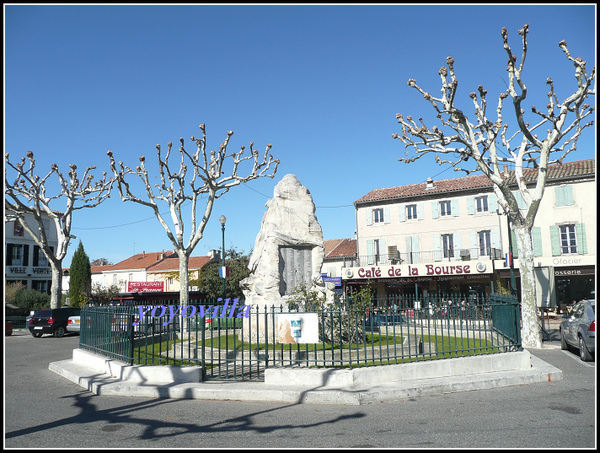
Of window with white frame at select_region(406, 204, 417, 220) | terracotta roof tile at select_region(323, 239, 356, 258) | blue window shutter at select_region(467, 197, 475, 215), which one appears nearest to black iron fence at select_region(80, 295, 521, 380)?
blue window shutter at select_region(467, 197, 475, 215)

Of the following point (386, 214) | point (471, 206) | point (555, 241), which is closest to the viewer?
point (555, 241)

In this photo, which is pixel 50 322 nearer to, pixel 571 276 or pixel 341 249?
pixel 341 249

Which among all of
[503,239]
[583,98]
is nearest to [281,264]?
[583,98]

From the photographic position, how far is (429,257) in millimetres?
35594

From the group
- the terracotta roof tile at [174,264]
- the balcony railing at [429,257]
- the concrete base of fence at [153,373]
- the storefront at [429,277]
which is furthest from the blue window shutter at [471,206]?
the concrete base of fence at [153,373]

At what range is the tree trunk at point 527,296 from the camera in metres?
14.4

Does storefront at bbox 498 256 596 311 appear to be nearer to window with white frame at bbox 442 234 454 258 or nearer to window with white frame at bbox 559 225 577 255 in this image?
window with white frame at bbox 559 225 577 255

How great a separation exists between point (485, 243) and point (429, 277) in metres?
4.65

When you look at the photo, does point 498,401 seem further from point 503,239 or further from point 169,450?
point 503,239

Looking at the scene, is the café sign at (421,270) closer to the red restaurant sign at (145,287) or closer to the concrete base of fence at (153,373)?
the red restaurant sign at (145,287)

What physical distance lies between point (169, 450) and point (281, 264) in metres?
7.59

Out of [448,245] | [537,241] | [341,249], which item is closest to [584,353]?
[537,241]

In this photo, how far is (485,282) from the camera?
33750mm

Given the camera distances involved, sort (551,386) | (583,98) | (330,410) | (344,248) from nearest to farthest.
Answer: (330,410)
(551,386)
(583,98)
(344,248)
